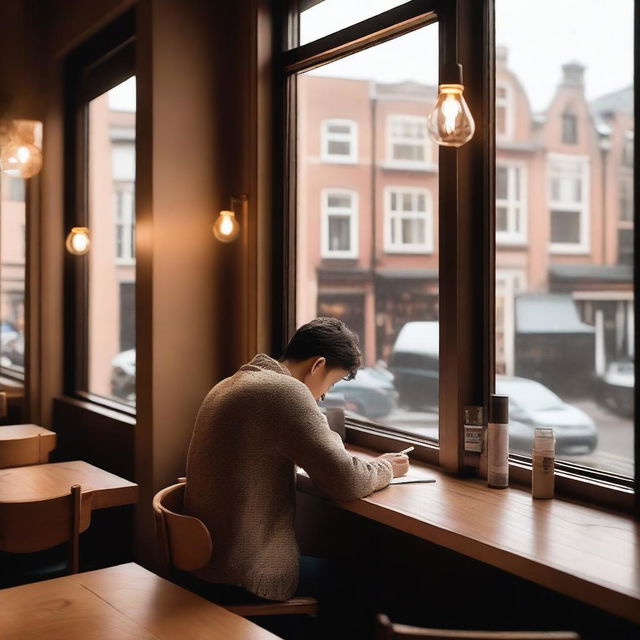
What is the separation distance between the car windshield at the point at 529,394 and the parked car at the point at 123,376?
233 centimetres

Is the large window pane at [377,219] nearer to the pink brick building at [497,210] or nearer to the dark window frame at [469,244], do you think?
the pink brick building at [497,210]

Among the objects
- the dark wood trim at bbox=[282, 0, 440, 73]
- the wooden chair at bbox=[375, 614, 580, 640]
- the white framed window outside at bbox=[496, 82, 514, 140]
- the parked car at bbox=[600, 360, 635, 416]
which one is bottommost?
the wooden chair at bbox=[375, 614, 580, 640]

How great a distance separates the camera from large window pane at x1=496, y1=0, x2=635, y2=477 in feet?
7.28

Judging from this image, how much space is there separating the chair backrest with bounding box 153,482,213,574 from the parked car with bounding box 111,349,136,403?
7.57 ft

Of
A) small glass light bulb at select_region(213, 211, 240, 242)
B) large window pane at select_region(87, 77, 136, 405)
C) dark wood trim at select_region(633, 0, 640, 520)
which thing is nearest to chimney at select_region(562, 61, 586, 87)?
dark wood trim at select_region(633, 0, 640, 520)

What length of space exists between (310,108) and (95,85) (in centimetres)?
190

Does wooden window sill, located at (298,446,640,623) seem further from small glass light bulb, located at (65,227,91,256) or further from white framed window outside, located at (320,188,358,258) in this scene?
small glass light bulb, located at (65,227,91,256)

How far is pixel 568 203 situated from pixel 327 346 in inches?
32.9

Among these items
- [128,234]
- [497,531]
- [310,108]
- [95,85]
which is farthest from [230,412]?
[95,85]

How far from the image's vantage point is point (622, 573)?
1.65 m

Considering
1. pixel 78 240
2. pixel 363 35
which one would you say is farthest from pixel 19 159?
pixel 363 35

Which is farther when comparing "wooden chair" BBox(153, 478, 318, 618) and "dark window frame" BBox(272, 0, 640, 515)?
"dark window frame" BBox(272, 0, 640, 515)

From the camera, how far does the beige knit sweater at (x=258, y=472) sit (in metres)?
2.14

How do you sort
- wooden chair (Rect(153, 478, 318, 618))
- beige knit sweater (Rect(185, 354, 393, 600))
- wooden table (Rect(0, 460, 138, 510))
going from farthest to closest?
wooden table (Rect(0, 460, 138, 510)), beige knit sweater (Rect(185, 354, 393, 600)), wooden chair (Rect(153, 478, 318, 618))
